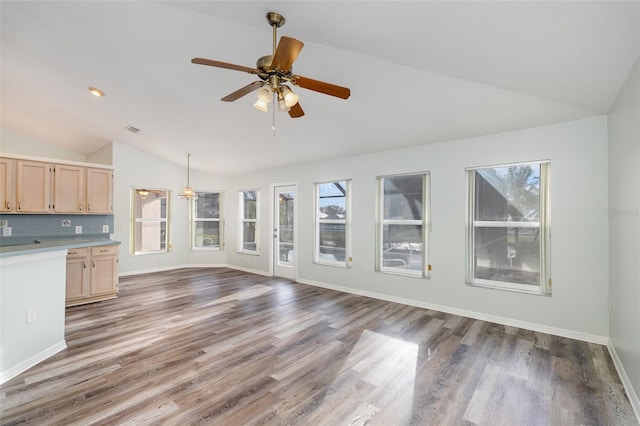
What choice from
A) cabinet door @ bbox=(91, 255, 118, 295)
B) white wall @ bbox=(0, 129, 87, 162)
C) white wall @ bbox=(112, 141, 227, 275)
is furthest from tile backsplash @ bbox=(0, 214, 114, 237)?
white wall @ bbox=(0, 129, 87, 162)

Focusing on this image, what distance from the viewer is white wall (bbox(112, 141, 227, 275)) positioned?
638 cm

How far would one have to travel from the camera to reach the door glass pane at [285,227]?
630 cm

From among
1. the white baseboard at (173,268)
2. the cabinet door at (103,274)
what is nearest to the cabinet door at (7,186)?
the cabinet door at (103,274)

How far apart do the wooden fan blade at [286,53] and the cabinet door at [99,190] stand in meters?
4.85

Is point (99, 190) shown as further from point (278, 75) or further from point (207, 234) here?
point (278, 75)

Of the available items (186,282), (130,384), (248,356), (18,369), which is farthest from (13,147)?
(248,356)

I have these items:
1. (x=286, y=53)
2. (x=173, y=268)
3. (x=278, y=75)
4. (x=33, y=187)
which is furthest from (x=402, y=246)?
(x=33, y=187)

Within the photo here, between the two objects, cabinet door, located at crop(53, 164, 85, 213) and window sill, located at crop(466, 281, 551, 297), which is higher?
cabinet door, located at crop(53, 164, 85, 213)

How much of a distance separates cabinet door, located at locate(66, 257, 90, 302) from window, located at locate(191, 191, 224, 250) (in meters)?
3.13

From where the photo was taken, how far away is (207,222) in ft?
25.4

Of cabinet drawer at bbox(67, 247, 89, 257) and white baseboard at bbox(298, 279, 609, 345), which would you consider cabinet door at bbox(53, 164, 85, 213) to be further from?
white baseboard at bbox(298, 279, 609, 345)

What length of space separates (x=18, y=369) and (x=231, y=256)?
5.09m

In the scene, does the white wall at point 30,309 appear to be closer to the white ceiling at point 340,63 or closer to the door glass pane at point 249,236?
the white ceiling at point 340,63

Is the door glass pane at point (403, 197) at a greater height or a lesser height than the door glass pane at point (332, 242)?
greater
